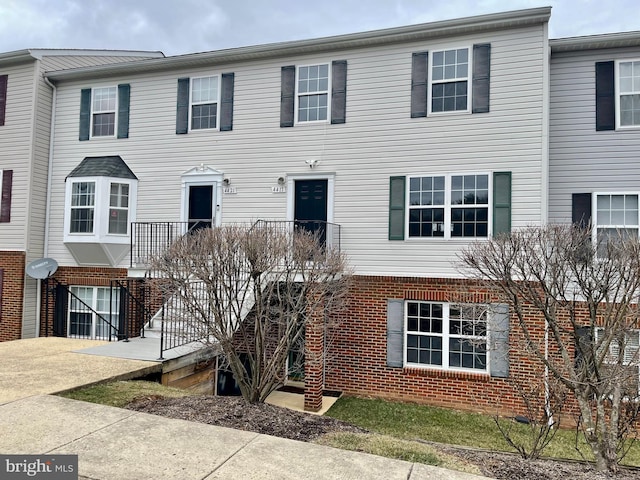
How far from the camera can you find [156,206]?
36.9 feet

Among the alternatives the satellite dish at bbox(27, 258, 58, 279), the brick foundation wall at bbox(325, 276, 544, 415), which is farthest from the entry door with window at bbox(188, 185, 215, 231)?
the brick foundation wall at bbox(325, 276, 544, 415)

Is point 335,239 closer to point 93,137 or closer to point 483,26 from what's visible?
point 483,26

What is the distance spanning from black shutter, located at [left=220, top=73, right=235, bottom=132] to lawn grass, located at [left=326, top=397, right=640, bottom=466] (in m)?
6.90

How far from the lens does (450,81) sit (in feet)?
30.5

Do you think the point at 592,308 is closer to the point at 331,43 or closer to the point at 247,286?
the point at 247,286

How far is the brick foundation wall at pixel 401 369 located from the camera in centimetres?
855

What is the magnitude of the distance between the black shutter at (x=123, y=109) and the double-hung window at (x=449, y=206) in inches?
297

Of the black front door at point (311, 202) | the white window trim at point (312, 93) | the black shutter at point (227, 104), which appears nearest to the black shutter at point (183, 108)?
the black shutter at point (227, 104)

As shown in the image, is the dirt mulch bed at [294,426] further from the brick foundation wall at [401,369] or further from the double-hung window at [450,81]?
the double-hung window at [450,81]

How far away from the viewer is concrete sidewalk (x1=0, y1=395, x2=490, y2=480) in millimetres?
3439

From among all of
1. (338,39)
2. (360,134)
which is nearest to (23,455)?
(360,134)

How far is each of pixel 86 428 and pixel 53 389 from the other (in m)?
1.61

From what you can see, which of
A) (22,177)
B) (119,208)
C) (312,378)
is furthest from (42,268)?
(312,378)

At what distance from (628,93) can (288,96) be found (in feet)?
23.5
